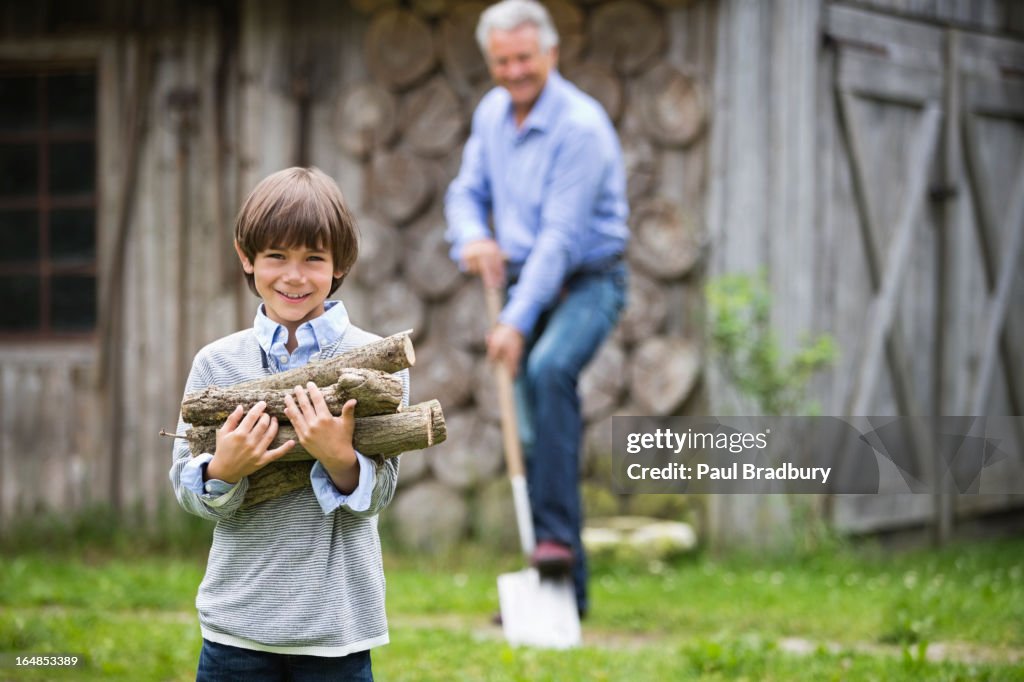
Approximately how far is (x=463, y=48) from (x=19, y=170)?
273cm

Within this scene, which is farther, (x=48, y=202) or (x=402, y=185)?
(x=48, y=202)

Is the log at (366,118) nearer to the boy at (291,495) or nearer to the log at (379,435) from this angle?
the boy at (291,495)

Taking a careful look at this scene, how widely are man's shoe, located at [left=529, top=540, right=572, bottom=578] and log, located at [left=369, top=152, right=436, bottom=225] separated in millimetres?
2550

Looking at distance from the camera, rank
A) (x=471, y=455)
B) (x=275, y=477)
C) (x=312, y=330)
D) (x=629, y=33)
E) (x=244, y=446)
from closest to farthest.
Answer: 1. (x=244, y=446)
2. (x=275, y=477)
3. (x=312, y=330)
4. (x=629, y=33)
5. (x=471, y=455)

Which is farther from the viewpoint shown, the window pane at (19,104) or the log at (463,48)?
the window pane at (19,104)

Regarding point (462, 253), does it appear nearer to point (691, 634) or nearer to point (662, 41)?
point (691, 634)

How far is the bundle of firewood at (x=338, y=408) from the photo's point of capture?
6.79 feet

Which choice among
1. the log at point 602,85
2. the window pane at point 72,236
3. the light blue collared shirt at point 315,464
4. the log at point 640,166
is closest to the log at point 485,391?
the log at point 640,166

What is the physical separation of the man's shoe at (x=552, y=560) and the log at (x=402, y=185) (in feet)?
8.37

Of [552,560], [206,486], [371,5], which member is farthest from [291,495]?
[371,5]

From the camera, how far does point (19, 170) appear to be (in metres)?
6.71

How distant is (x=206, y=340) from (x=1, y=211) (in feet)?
5.01

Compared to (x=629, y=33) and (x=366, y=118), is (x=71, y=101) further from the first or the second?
(x=629, y=33)

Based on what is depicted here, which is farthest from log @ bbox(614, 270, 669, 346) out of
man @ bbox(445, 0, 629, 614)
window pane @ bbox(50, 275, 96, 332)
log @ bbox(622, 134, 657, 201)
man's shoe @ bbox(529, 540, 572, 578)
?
window pane @ bbox(50, 275, 96, 332)
